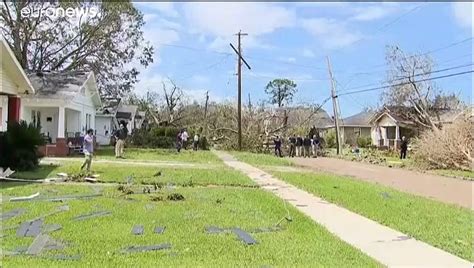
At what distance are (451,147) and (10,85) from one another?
1851 centimetres

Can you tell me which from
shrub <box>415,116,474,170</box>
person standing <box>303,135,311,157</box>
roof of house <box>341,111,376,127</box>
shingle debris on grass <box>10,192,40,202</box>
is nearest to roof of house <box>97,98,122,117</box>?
person standing <box>303,135,311,157</box>

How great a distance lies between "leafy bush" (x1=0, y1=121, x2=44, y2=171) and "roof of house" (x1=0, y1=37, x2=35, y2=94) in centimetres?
190

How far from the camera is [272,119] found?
43688 millimetres

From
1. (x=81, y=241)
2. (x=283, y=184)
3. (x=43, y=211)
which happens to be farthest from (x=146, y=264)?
(x=283, y=184)

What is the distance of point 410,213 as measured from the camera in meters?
10.4

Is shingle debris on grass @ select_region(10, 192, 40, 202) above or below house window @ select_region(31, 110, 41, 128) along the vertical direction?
below

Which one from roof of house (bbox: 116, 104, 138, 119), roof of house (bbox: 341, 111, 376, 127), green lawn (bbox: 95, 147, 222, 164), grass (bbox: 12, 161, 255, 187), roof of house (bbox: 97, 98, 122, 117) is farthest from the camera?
roof of house (bbox: 341, 111, 376, 127)

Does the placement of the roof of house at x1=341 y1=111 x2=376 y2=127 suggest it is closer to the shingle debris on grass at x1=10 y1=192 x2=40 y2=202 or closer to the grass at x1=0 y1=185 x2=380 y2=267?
the grass at x1=0 y1=185 x2=380 y2=267

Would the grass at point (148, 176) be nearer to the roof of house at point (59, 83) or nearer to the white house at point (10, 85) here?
the white house at point (10, 85)

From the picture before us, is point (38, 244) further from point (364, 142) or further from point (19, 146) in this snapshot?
point (364, 142)

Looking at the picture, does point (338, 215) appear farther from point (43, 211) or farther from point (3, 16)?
point (3, 16)

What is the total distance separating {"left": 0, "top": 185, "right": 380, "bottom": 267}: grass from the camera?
6.06 meters

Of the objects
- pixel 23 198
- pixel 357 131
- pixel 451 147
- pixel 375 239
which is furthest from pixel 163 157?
pixel 357 131

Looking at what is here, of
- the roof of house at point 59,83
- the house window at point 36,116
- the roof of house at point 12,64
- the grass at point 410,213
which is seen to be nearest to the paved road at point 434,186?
the grass at point 410,213
